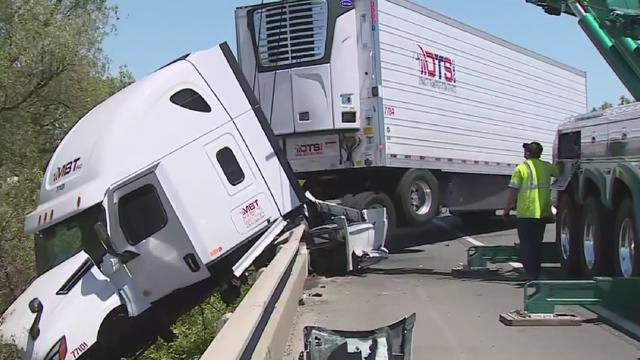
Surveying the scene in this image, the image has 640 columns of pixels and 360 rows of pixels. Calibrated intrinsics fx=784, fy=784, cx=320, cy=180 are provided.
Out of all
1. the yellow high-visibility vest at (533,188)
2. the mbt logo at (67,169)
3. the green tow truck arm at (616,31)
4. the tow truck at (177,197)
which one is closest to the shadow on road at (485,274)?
the tow truck at (177,197)

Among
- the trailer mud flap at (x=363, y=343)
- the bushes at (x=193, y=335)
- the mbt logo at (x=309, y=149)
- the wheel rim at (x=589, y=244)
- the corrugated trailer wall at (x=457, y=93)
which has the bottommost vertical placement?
the bushes at (x=193, y=335)

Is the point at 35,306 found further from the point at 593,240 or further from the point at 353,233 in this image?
the point at 593,240

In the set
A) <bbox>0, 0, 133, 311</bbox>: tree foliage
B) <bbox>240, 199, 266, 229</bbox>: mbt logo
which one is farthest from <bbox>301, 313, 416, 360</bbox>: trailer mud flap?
<bbox>0, 0, 133, 311</bbox>: tree foliage

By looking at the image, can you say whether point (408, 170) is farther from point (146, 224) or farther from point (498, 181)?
point (146, 224)

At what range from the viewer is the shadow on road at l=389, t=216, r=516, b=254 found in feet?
55.8

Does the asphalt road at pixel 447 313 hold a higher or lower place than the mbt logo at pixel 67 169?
lower

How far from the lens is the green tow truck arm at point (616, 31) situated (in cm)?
958

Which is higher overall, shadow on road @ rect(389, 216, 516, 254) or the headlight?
shadow on road @ rect(389, 216, 516, 254)

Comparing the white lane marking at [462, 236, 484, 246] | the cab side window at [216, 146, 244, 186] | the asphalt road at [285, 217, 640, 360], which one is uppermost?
the cab side window at [216, 146, 244, 186]

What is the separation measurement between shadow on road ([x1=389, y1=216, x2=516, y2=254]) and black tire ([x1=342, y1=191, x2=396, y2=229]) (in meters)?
1.69

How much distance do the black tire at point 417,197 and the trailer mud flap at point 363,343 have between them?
817 centimetres

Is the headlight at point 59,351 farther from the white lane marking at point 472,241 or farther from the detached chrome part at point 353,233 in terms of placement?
the white lane marking at point 472,241

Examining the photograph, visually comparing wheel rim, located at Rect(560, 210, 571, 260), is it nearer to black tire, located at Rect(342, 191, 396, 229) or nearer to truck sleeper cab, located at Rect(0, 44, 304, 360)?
black tire, located at Rect(342, 191, 396, 229)

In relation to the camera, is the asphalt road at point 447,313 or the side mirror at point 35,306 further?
the side mirror at point 35,306
